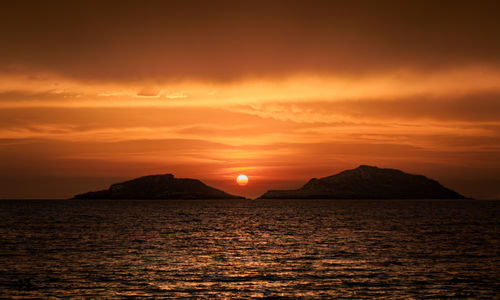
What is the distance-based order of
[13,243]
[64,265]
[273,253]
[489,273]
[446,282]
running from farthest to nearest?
[13,243] < [273,253] < [64,265] < [489,273] < [446,282]

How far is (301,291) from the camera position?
3525cm

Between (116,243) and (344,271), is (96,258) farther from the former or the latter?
(344,271)

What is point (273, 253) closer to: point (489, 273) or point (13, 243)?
point (489, 273)

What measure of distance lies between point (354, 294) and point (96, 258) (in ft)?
103

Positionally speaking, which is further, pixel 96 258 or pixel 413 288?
pixel 96 258

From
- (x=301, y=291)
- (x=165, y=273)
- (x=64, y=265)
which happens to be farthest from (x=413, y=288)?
(x=64, y=265)

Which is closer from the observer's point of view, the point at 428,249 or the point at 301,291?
the point at 301,291

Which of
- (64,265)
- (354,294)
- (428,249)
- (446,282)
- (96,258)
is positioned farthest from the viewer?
(428,249)

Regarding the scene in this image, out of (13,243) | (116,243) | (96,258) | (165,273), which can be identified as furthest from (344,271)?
(13,243)

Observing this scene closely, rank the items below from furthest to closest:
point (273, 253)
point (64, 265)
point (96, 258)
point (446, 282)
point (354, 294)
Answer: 1. point (273, 253)
2. point (96, 258)
3. point (64, 265)
4. point (446, 282)
5. point (354, 294)

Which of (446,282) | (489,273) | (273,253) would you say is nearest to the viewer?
(446,282)

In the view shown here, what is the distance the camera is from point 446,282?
126ft

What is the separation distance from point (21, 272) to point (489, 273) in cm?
4236

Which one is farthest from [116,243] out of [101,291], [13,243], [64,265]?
[101,291]
